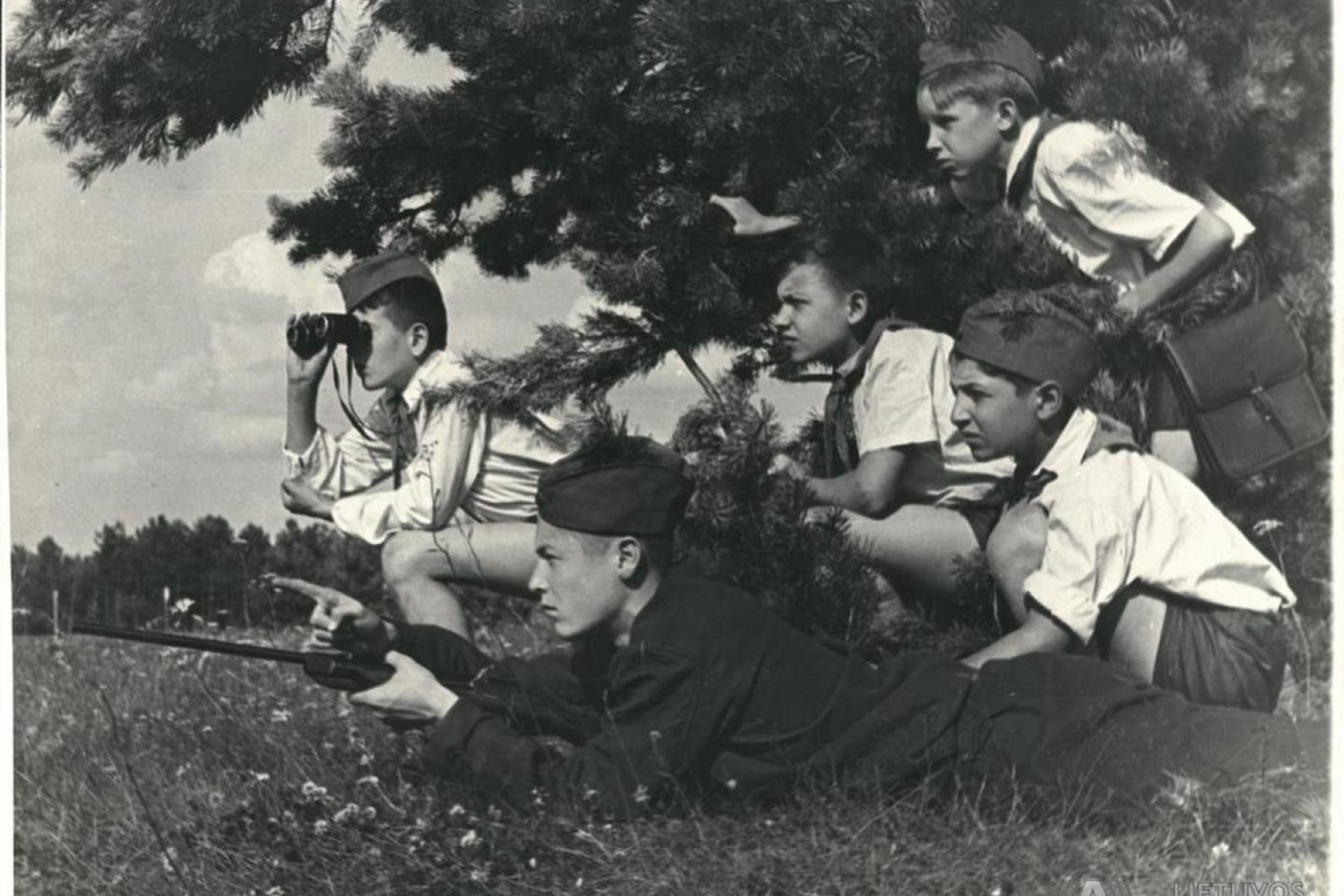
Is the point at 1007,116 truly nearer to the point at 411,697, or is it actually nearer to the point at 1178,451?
the point at 1178,451

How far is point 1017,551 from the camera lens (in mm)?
6148

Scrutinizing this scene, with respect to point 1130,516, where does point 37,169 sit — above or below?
above

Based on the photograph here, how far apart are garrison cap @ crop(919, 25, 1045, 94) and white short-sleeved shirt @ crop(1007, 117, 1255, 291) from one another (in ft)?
0.55

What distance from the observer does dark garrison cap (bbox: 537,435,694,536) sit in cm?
598

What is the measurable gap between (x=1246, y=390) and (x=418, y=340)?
2.70 metres

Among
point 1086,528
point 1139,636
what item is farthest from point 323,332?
point 1139,636

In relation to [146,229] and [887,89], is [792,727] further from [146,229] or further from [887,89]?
[146,229]

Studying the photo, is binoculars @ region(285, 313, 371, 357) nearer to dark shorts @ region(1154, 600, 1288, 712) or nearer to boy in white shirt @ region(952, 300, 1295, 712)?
boy in white shirt @ region(952, 300, 1295, 712)

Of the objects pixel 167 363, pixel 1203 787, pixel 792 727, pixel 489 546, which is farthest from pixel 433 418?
pixel 1203 787

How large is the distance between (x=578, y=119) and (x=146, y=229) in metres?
1.53

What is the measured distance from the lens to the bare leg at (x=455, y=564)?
6289 mm

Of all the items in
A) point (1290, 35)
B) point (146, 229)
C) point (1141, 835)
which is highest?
point (1290, 35)

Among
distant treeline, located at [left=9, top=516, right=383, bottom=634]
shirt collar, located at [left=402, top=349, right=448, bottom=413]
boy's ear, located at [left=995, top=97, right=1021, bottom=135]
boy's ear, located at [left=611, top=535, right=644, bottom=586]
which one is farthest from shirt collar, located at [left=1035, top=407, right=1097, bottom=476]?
distant treeline, located at [left=9, top=516, right=383, bottom=634]

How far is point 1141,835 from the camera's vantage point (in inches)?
234
